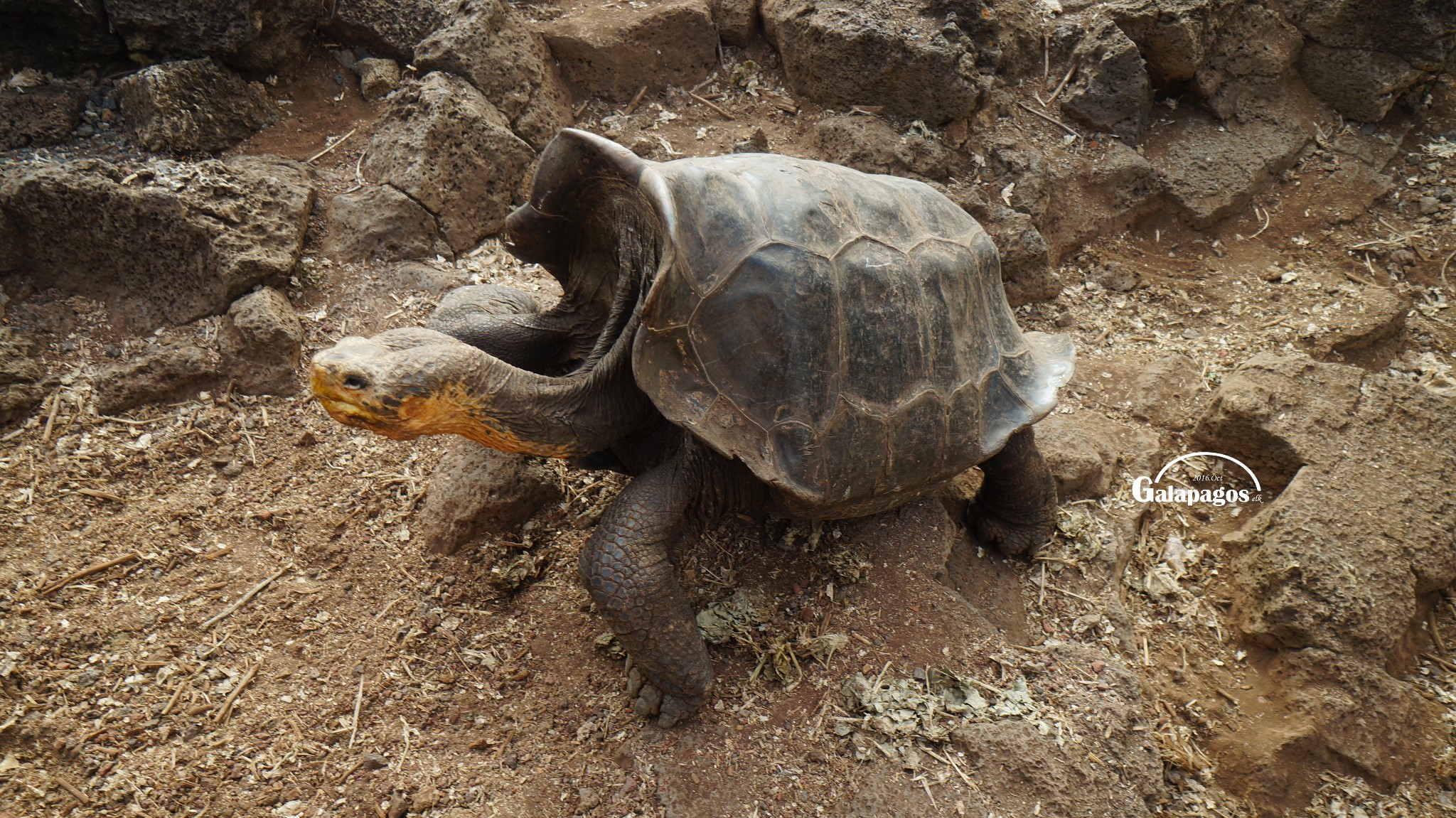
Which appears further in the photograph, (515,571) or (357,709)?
(515,571)

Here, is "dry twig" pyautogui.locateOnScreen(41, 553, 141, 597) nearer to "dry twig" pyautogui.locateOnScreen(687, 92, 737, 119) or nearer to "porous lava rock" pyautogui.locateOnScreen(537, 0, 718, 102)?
"porous lava rock" pyautogui.locateOnScreen(537, 0, 718, 102)

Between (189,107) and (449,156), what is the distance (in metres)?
1.19

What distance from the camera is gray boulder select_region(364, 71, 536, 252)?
165 inches

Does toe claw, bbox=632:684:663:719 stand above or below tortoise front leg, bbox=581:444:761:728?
below

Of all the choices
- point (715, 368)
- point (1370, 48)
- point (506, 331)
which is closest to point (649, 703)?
point (715, 368)

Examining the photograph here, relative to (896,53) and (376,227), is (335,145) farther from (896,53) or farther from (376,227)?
(896,53)

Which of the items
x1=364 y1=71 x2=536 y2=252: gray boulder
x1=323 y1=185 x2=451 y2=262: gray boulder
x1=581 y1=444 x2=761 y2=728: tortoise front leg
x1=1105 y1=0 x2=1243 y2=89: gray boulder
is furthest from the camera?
x1=1105 y1=0 x2=1243 y2=89: gray boulder

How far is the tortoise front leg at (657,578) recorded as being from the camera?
238 cm

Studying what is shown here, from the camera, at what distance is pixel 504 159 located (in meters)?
4.44

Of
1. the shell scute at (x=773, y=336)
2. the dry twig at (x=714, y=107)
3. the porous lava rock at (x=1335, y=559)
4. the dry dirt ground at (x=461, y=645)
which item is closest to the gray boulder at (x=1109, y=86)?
the porous lava rock at (x=1335, y=559)

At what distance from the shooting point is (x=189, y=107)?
3895 mm

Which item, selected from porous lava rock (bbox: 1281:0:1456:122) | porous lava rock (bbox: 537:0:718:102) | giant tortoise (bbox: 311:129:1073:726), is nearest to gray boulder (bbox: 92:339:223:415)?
giant tortoise (bbox: 311:129:1073:726)

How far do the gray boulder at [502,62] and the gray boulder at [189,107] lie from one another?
939 mm

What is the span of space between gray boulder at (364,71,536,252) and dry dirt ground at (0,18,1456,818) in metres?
0.47
